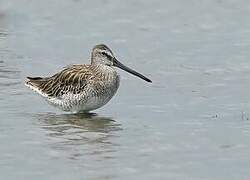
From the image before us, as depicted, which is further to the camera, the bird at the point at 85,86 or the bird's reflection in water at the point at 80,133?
the bird at the point at 85,86

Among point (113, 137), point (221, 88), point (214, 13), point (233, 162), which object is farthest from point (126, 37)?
point (233, 162)

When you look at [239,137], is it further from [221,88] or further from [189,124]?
[221,88]

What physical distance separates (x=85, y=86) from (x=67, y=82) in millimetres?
332

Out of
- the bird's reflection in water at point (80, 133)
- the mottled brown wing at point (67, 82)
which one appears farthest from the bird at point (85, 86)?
the bird's reflection in water at point (80, 133)

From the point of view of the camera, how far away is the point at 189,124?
1256 cm

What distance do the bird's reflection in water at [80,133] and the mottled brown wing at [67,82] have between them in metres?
0.32

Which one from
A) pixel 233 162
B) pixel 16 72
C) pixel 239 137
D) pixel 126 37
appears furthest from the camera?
pixel 126 37

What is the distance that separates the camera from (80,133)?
40.1 feet

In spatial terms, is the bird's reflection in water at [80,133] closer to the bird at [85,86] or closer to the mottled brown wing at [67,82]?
the bird at [85,86]

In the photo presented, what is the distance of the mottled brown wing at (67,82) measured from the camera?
13359mm

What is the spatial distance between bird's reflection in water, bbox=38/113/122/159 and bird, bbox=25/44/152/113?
18cm

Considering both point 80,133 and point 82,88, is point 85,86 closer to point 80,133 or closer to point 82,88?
point 82,88

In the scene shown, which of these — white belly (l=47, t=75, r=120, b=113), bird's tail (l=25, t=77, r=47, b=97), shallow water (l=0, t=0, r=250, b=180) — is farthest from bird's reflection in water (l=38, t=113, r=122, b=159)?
bird's tail (l=25, t=77, r=47, b=97)

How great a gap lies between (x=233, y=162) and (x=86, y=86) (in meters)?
3.09
